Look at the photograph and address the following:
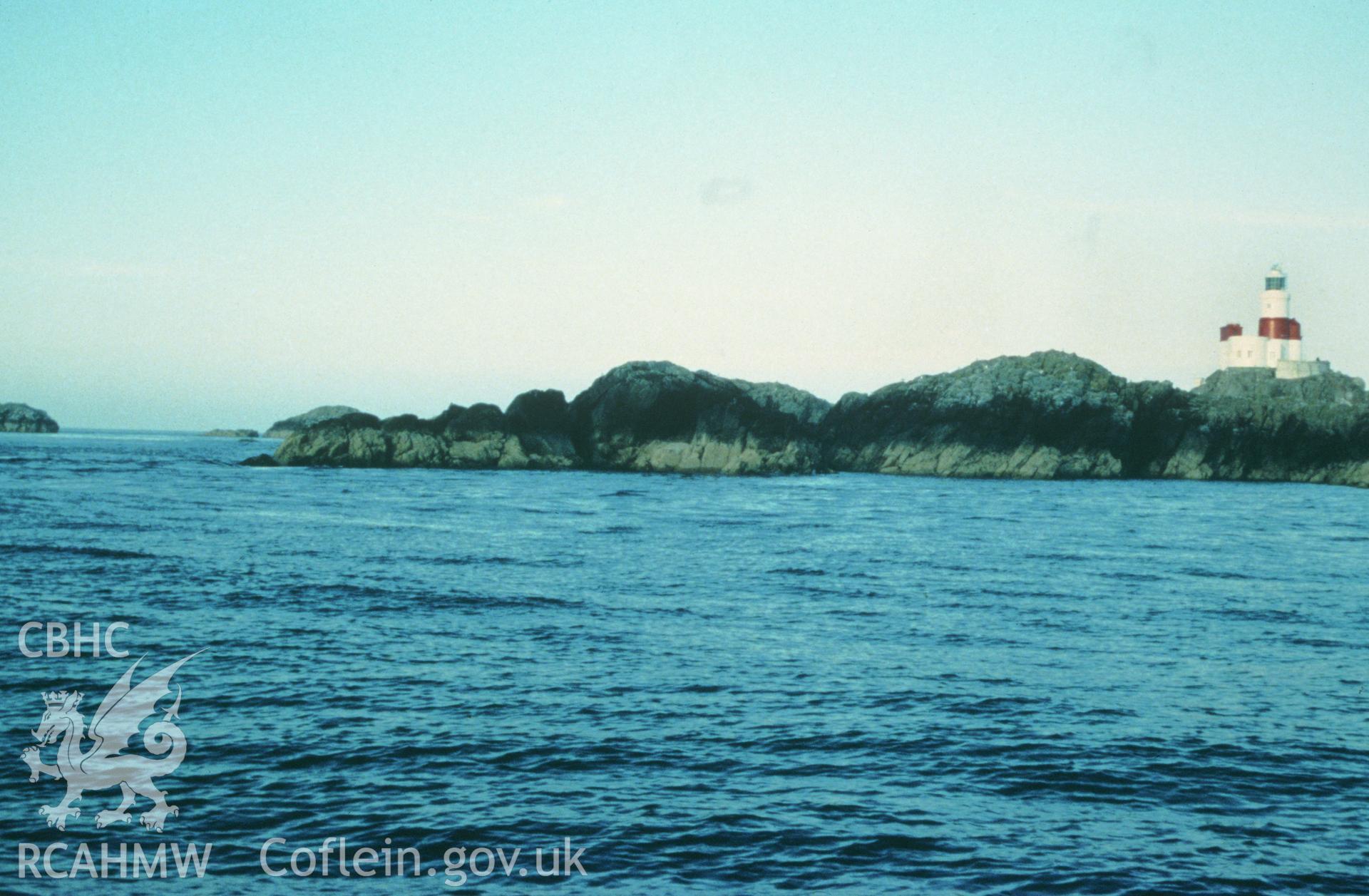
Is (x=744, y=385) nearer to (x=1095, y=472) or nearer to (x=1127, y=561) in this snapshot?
(x=1095, y=472)

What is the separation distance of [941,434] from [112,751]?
4536 inches

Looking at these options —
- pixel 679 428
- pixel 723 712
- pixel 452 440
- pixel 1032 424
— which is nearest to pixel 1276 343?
pixel 1032 424

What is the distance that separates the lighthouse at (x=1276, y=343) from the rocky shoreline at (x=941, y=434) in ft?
82.9

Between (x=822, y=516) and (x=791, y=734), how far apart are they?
46.2 meters

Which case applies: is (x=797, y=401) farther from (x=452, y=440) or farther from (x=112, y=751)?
(x=112, y=751)

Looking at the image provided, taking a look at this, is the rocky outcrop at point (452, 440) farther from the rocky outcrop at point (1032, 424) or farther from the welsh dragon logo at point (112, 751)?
the welsh dragon logo at point (112, 751)

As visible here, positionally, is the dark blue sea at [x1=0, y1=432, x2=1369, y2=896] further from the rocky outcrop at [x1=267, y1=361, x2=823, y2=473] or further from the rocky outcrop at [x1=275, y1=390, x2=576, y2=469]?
the rocky outcrop at [x1=267, y1=361, x2=823, y2=473]

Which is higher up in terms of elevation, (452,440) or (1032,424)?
(1032,424)

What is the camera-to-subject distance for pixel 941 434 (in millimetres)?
124562

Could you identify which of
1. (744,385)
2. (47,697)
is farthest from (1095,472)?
(47,697)

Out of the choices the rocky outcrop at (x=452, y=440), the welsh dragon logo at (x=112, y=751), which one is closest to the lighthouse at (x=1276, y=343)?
the rocky outcrop at (x=452, y=440)

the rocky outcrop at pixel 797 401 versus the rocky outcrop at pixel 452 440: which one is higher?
the rocky outcrop at pixel 797 401

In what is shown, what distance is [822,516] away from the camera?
207ft

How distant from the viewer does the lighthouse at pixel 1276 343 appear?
148375mm
